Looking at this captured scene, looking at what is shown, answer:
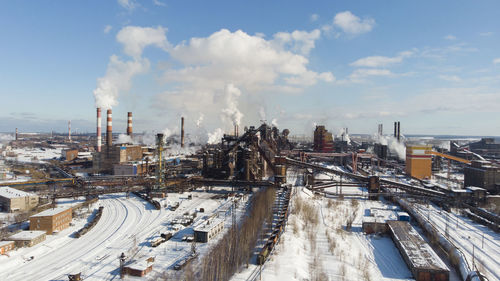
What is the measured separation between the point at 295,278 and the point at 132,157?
3832 cm

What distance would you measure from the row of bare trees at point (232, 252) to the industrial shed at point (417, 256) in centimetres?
702

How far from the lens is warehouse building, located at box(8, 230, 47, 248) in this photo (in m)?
14.7

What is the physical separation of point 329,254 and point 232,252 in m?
4.82

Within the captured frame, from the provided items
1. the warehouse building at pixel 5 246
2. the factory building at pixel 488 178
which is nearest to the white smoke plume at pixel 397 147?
the factory building at pixel 488 178

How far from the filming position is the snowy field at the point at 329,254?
11.9 m

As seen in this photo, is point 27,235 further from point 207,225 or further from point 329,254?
point 329,254

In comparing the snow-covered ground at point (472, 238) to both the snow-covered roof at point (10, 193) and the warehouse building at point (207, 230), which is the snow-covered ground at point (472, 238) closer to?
the warehouse building at point (207, 230)

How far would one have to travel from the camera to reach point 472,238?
A: 16.6 meters

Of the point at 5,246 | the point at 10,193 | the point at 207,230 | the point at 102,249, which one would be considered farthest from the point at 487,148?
the point at 10,193

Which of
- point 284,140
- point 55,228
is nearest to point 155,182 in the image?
point 55,228

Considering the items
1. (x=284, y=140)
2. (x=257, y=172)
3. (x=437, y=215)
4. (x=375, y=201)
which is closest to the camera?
(x=437, y=215)

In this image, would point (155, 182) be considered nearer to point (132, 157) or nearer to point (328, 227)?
point (328, 227)

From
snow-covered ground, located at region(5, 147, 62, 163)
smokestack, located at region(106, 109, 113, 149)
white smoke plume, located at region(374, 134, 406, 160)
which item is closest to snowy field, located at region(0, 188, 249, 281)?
smokestack, located at region(106, 109, 113, 149)

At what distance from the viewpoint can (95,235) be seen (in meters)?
16.5
